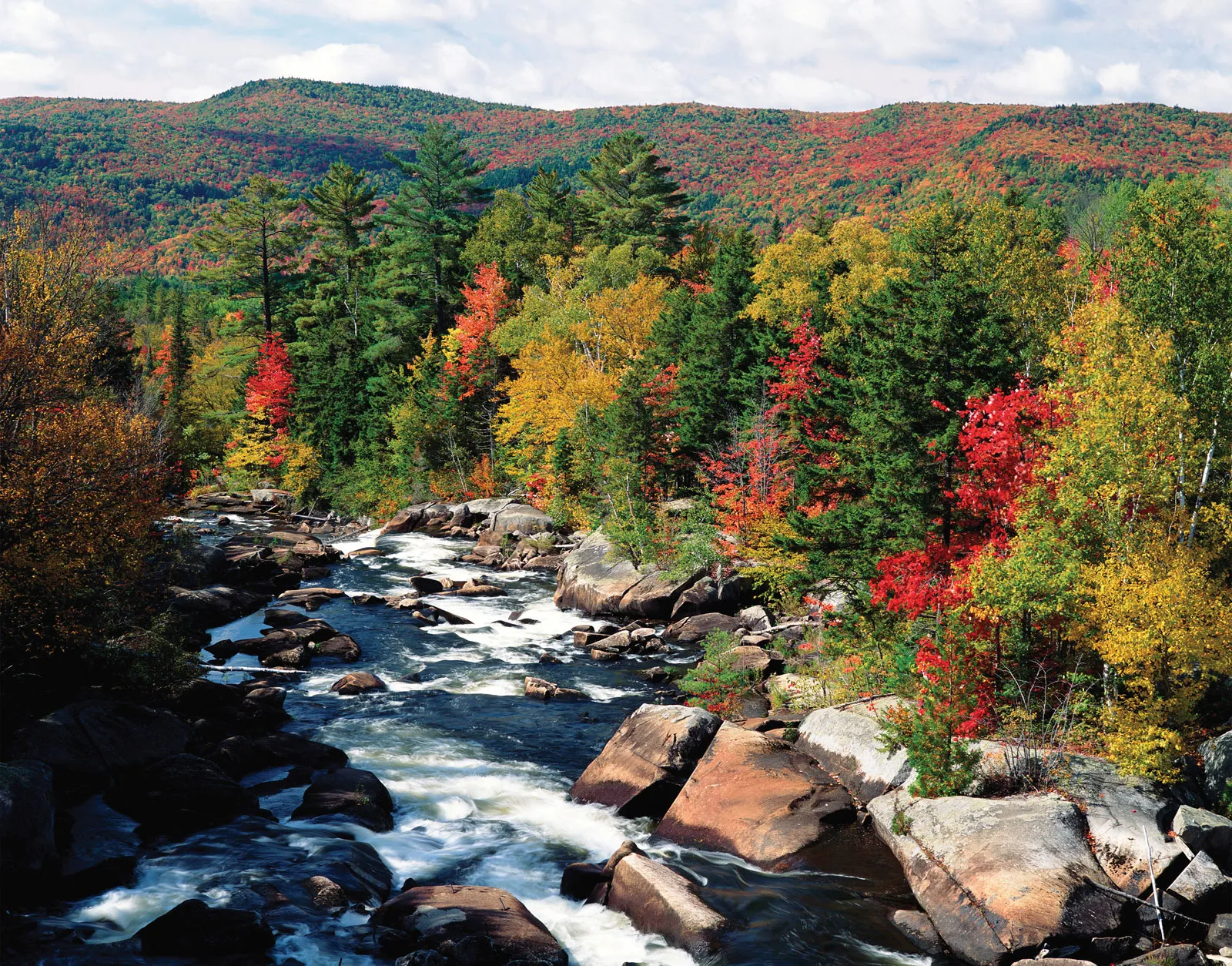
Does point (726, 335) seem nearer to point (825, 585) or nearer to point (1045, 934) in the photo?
point (825, 585)

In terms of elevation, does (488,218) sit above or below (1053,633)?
above

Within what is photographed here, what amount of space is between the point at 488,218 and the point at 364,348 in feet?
47.1

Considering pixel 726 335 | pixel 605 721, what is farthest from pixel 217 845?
pixel 726 335

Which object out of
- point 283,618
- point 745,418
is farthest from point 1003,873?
point 283,618

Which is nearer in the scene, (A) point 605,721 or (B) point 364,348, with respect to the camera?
(A) point 605,721

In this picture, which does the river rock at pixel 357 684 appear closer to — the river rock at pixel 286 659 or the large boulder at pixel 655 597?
the river rock at pixel 286 659

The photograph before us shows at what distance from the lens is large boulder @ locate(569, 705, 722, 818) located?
20078 mm

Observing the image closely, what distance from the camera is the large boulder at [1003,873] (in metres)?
14.5

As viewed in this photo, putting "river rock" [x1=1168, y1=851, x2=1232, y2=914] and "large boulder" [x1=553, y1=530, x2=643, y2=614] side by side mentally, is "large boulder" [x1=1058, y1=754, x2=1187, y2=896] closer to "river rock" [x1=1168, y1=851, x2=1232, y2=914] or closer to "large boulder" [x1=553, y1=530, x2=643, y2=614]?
"river rock" [x1=1168, y1=851, x2=1232, y2=914]

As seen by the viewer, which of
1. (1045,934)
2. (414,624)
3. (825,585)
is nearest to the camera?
(1045,934)

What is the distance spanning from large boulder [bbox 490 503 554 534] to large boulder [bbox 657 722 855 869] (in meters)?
31.6

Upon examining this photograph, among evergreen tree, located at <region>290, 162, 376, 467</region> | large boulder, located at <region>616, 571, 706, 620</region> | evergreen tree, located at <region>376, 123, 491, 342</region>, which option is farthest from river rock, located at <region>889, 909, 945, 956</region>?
evergreen tree, located at <region>376, 123, 491, 342</region>

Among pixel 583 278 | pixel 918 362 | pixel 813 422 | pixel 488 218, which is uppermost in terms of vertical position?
pixel 488 218

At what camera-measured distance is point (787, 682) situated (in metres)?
25.5
